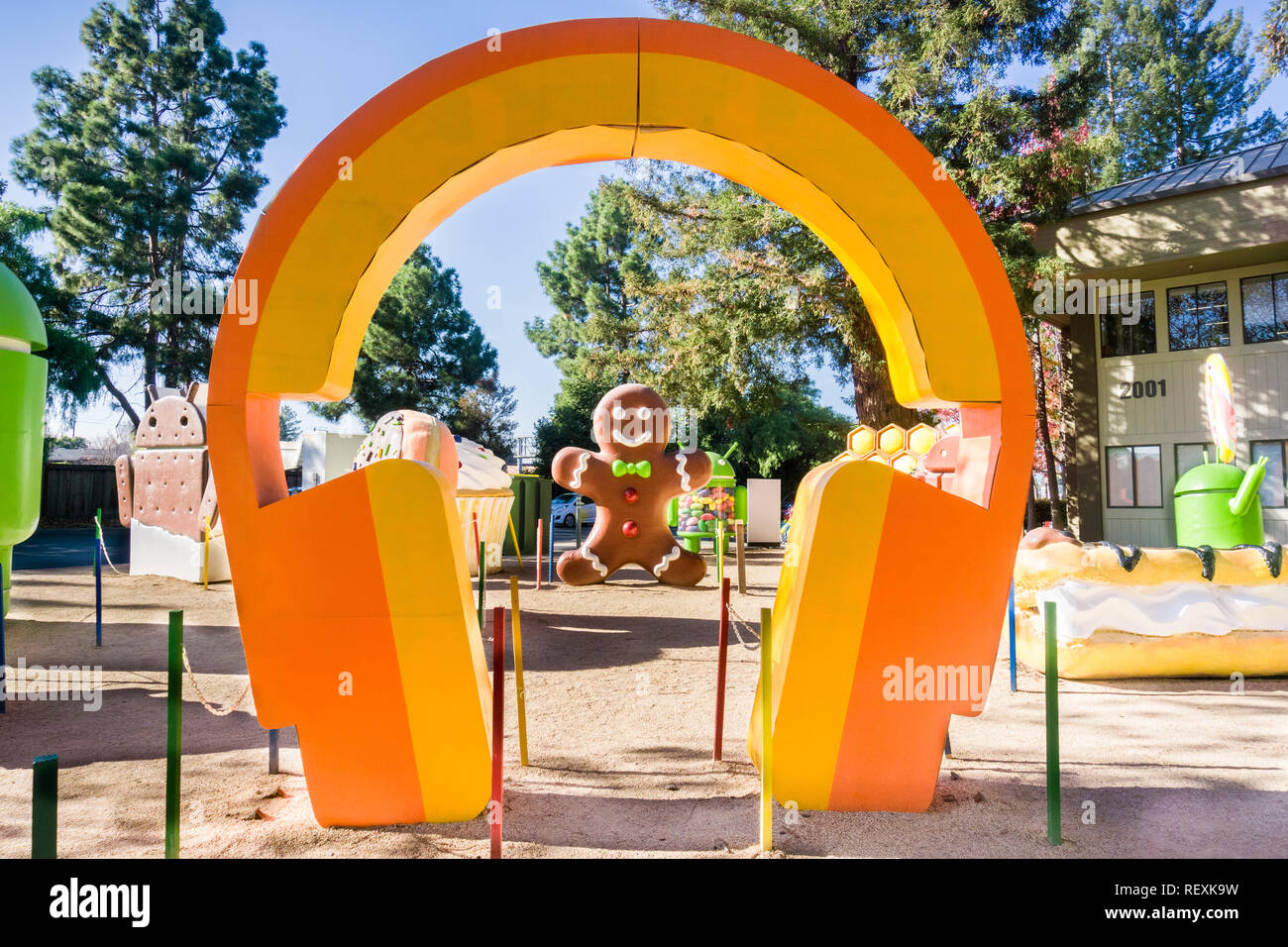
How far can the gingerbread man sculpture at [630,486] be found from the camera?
1290cm

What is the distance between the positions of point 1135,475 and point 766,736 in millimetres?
16231

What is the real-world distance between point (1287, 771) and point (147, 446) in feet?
50.8

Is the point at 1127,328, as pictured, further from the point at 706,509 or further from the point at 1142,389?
the point at 706,509

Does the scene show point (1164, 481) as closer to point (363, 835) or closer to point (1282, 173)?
point (1282, 173)

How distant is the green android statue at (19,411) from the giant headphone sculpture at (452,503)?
4.74 m

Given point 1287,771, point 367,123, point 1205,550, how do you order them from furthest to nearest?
point 1205,550, point 1287,771, point 367,123

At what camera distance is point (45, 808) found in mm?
2098

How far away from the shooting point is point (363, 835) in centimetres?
358

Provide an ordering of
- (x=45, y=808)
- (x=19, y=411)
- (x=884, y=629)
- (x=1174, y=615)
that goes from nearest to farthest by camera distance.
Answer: (x=45, y=808) < (x=884, y=629) < (x=1174, y=615) < (x=19, y=411)

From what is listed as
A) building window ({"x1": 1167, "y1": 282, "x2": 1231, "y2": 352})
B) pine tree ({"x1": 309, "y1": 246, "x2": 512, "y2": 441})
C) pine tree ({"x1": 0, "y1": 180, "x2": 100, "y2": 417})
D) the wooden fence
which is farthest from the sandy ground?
pine tree ({"x1": 309, "y1": 246, "x2": 512, "y2": 441})

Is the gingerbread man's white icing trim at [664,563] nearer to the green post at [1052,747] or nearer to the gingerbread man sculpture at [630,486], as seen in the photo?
the gingerbread man sculpture at [630,486]

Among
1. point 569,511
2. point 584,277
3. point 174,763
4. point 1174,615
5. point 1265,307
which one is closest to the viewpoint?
point 174,763

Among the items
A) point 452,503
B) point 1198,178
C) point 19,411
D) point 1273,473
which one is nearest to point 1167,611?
point 452,503
